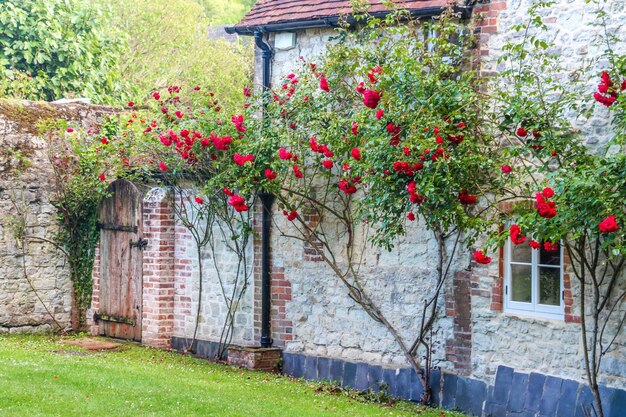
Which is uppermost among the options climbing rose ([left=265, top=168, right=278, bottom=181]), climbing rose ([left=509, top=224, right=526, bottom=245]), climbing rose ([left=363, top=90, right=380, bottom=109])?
climbing rose ([left=363, top=90, right=380, bottom=109])

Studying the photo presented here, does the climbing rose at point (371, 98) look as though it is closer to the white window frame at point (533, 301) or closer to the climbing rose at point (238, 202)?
the white window frame at point (533, 301)

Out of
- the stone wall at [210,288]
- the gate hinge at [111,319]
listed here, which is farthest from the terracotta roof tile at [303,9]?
the gate hinge at [111,319]

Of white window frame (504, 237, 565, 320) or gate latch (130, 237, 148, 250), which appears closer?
white window frame (504, 237, 565, 320)

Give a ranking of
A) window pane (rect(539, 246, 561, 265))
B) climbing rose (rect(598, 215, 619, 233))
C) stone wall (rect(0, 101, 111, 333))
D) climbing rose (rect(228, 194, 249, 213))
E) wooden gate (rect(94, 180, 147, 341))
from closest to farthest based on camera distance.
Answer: climbing rose (rect(598, 215, 619, 233)) < window pane (rect(539, 246, 561, 265)) < climbing rose (rect(228, 194, 249, 213)) < wooden gate (rect(94, 180, 147, 341)) < stone wall (rect(0, 101, 111, 333))

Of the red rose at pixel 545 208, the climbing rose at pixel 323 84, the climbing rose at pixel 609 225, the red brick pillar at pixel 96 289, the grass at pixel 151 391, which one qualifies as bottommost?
the grass at pixel 151 391

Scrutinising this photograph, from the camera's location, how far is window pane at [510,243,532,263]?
981 centimetres

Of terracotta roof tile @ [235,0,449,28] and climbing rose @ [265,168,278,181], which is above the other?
terracotta roof tile @ [235,0,449,28]

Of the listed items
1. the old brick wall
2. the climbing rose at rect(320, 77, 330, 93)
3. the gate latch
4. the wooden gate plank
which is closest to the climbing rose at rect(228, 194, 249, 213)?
the climbing rose at rect(320, 77, 330, 93)

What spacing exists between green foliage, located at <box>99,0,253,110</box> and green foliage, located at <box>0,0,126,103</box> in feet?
18.8

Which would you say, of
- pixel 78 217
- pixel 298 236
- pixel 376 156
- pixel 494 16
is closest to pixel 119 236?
pixel 78 217

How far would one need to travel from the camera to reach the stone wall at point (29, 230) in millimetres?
14961

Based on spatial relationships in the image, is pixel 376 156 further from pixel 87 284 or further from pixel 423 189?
pixel 87 284

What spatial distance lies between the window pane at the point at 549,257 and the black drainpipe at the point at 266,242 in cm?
421

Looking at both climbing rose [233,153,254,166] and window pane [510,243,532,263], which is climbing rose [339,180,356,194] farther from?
window pane [510,243,532,263]
